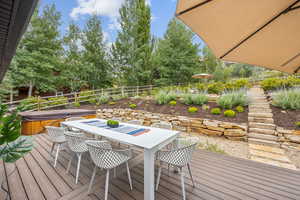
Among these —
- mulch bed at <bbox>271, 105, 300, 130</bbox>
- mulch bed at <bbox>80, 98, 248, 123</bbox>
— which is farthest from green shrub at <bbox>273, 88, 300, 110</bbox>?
mulch bed at <bbox>80, 98, 248, 123</bbox>

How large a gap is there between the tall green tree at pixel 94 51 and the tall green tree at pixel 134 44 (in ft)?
3.65

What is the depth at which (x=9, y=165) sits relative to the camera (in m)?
2.38

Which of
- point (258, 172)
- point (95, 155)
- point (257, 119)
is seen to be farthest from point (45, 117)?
point (257, 119)

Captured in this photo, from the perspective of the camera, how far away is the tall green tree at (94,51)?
38.1 feet

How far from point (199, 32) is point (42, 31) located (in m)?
14.2

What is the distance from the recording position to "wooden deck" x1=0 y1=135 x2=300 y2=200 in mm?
1683

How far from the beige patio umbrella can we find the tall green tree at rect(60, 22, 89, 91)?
12.0m

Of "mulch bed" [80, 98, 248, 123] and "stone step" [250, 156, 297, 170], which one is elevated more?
"mulch bed" [80, 98, 248, 123]

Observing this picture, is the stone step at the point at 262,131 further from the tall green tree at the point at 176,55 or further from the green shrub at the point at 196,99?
the tall green tree at the point at 176,55

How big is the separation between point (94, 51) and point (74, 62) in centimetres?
208

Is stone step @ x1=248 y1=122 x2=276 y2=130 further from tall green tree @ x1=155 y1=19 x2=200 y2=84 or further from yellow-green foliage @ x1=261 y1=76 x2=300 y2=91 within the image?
tall green tree @ x1=155 y1=19 x2=200 y2=84

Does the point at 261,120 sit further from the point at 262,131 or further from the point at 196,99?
the point at 196,99

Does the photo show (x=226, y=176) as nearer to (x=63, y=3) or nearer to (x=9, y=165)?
(x=9, y=165)

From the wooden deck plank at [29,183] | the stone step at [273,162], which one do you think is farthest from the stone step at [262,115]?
the wooden deck plank at [29,183]
